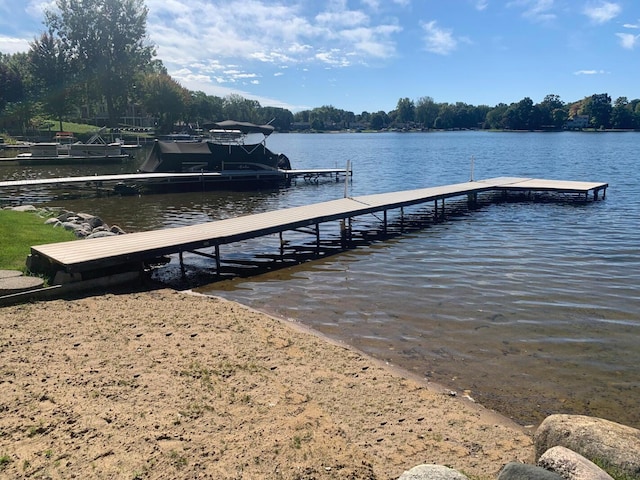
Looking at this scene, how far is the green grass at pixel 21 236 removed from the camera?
9.50m

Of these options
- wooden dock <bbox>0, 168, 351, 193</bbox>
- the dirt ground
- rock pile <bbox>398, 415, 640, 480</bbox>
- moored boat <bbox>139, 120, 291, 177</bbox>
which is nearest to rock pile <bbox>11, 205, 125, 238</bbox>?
the dirt ground

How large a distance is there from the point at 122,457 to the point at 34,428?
0.97 meters

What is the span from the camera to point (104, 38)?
238 feet

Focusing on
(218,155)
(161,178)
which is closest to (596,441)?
(161,178)

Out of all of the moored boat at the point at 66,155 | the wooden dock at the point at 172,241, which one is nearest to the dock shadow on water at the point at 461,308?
the wooden dock at the point at 172,241

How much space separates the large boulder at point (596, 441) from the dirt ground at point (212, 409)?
15.4 inches

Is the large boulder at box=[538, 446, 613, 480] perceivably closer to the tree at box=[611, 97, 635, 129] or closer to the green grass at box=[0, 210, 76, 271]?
the green grass at box=[0, 210, 76, 271]

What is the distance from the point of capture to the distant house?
6845 inches

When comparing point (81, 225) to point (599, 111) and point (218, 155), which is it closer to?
point (218, 155)

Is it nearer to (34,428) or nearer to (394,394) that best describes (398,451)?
(394,394)

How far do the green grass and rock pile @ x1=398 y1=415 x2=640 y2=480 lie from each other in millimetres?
8737

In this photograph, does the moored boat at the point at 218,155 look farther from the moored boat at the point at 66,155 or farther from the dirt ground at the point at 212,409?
the dirt ground at the point at 212,409

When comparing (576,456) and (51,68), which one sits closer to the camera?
(576,456)

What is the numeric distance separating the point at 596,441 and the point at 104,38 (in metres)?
82.2
